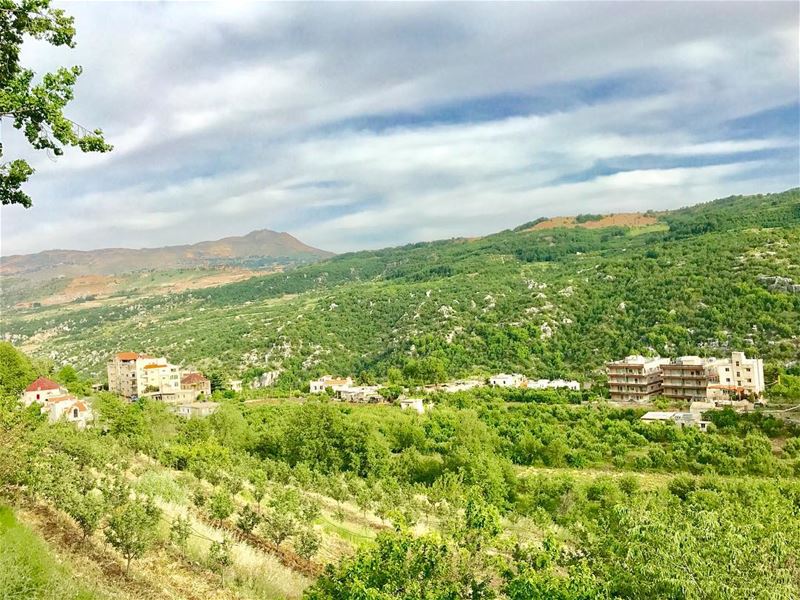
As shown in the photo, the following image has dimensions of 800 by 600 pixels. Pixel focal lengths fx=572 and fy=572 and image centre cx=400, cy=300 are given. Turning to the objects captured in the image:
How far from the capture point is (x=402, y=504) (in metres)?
27.4

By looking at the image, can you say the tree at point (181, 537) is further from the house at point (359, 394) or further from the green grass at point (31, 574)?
the house at point (359, 394)

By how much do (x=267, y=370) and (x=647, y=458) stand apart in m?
69.9

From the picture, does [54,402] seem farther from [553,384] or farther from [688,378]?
[688,378]

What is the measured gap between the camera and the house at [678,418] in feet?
166

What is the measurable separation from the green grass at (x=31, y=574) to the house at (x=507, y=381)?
6351 centimetres

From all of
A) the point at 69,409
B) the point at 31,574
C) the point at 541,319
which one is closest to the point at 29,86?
the point at 31,574

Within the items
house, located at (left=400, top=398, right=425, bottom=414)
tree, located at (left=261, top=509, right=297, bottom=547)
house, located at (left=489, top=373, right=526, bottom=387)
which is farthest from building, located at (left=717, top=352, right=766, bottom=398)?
tree, located at (left=261, top=509, right=297, bottom=547)

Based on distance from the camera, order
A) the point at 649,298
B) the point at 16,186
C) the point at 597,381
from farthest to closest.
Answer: the point at 649,298, the point at 597,381, the point at 16,186

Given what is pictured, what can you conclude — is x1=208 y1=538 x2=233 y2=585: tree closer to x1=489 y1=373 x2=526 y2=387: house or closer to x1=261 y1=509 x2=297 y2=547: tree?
x1=261 y1=509 x2=297 y2=547: tree

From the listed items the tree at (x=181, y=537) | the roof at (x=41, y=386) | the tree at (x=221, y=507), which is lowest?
the tree at (x=221, y=507)

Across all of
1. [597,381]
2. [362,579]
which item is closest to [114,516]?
[362,579]

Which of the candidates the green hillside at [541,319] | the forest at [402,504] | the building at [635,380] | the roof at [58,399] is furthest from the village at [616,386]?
the roof at [58,399]

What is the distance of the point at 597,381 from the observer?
76.6 metres

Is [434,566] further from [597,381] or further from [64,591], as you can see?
[597,381]
